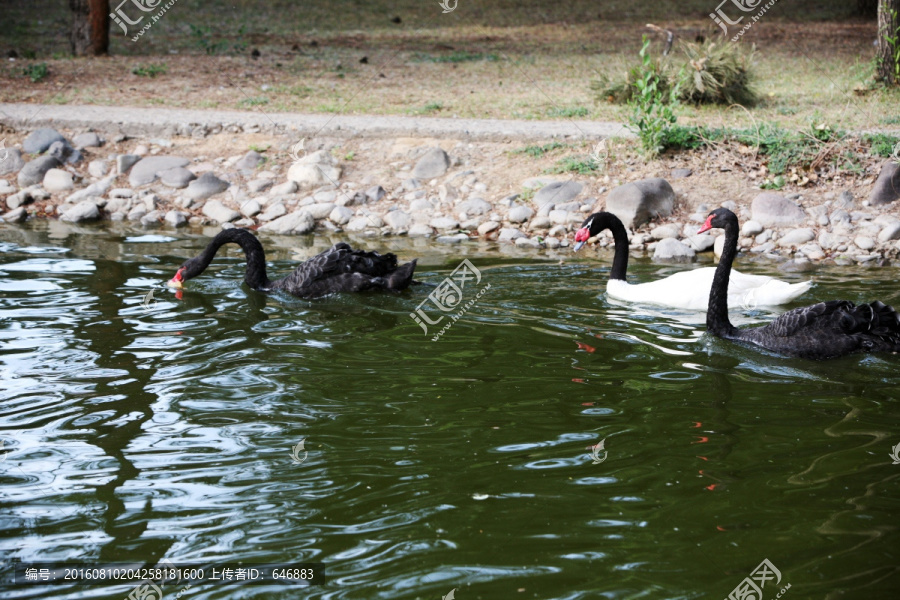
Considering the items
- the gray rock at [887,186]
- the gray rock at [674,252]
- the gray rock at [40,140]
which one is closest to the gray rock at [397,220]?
the gray rock at [674,252]

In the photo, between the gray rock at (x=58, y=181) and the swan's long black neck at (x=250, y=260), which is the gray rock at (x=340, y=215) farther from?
the gray rock at (x=58, y=181)

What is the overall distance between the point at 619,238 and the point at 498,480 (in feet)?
14.2

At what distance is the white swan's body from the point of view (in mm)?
7316

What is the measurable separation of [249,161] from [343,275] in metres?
5.03

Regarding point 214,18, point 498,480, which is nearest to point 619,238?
point 498,480

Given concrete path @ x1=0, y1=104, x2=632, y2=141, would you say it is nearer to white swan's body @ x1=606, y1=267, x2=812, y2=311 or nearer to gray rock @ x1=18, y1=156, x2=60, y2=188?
gray rock @ x1=18, y1=156, x2=60, y2=188

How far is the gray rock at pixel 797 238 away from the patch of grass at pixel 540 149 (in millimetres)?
3365

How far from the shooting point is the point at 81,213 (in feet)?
37.0

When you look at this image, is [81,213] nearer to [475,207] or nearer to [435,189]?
[435,189]

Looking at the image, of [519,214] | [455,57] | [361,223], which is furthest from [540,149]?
[455,57]

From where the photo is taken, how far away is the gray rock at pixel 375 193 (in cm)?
1148

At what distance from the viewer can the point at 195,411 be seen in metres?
5.23

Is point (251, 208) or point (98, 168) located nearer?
point (251, 208)

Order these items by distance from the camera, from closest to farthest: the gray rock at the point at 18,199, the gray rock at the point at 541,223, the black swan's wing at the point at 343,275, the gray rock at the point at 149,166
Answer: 1. the black swan's wing at the point at 343,275
2. the gray rock at the point at 541,223
3. the gray rock at the point at 18,199
4. the gray rock at the point at 149,166
